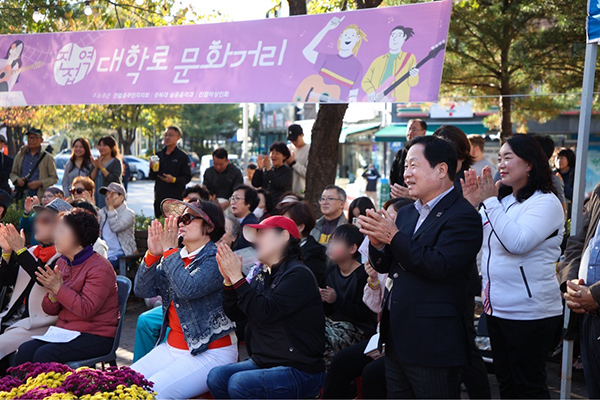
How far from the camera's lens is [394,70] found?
5.71 m

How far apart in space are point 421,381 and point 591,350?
96 cm

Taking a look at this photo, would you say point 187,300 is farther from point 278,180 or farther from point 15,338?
point 278,180

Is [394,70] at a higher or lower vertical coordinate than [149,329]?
higher

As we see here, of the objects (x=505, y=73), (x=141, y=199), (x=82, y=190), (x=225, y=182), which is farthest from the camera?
(x=141, y=199)

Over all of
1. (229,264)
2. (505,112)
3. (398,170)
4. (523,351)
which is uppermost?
(505,112)

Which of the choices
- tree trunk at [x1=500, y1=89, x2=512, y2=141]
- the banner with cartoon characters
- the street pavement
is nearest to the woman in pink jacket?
the banner with cartoon characters

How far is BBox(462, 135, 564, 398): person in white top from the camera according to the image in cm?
384

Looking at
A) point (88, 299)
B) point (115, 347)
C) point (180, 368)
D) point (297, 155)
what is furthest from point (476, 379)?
point (297, 155)

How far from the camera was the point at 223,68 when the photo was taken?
6504mm

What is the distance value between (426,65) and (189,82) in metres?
2.40

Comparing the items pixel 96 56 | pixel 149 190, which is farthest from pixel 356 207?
pixel 149 190

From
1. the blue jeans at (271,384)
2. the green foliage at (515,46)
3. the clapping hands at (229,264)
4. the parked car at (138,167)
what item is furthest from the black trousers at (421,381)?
the parked car at (138,167)

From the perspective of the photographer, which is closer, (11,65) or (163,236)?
(163,236)

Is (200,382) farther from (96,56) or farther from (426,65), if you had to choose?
(96,56)
